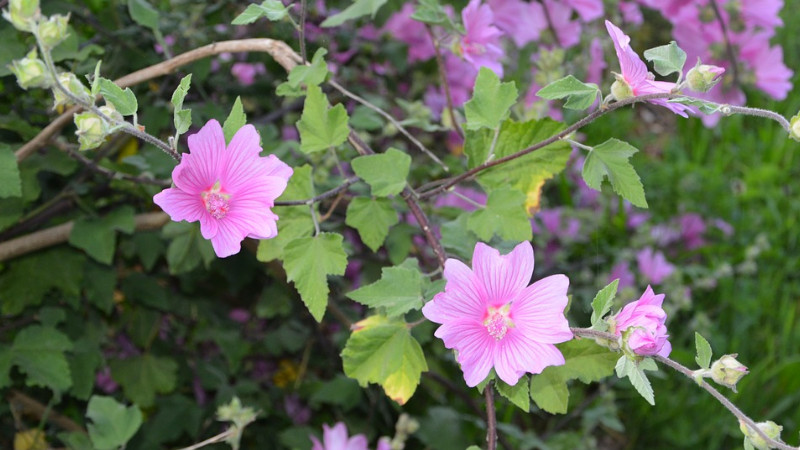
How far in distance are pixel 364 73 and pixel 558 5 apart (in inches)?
19.0

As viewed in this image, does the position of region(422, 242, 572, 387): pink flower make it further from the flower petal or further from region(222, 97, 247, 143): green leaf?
region(222, 97, 247, 143): green leaf

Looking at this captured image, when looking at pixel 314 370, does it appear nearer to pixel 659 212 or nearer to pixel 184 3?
pixel 184 3

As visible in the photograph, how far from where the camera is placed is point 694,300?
2217 millimetres

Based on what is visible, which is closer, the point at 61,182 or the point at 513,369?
the point at 513,369

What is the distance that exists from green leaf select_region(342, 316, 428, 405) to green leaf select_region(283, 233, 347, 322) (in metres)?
0.06

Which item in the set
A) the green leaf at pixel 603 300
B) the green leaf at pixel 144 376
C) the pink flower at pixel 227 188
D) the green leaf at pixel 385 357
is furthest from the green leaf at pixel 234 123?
the green leaf at pixel 144 376

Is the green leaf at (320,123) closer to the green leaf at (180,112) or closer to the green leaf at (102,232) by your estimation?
the green leaf at (180,112)

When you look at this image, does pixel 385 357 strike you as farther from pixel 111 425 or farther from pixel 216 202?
pixel 111 425

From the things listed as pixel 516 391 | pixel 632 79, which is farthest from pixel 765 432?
pixel 632 79

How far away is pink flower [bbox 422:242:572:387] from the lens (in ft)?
2.27

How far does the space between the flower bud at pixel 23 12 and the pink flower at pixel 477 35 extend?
0.57 metres

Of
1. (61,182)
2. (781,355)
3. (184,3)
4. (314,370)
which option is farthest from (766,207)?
(61,182)

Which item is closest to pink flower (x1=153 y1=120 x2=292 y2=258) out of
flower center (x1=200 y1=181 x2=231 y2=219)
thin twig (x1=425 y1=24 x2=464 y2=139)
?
flower center (x1=200 y1=181 x2=231 y2=219)

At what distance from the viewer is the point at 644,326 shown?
642 mm
